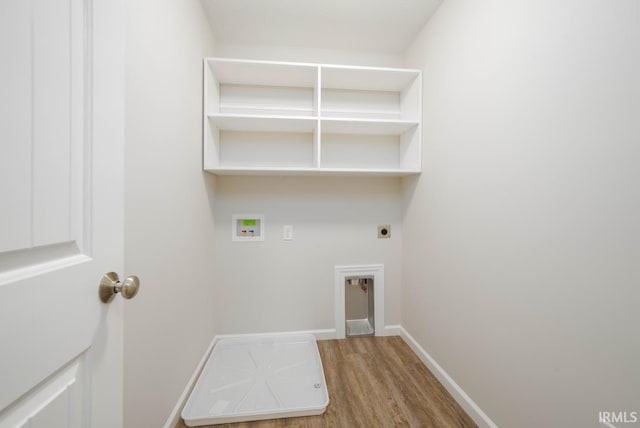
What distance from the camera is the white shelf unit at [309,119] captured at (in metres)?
1.77

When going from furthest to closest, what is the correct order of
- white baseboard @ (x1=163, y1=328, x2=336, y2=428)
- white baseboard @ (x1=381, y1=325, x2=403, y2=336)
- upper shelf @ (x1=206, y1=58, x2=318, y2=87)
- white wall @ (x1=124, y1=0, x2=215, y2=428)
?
white baseboard @ (x1=381, y1=325, x2=403, y2=336)
upper shelf @ (x1=206, y1=58, x2=318, y2=87)
white baseboard @ (x1=163, y1=328, x2=336, y2=428)
white wall @ (x1=124, y1=0, x2=215, y2=428)

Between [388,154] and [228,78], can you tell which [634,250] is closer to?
[388,154]

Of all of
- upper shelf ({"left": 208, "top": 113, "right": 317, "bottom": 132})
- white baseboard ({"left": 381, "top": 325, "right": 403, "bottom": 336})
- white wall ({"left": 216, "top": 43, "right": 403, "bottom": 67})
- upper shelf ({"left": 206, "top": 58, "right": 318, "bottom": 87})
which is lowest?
white baseboard ({"left": 381, "top": 325, "right": 403, "bottom": 336})

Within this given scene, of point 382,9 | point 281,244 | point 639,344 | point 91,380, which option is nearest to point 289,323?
A: point 281,244

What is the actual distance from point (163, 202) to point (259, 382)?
4.20 feet

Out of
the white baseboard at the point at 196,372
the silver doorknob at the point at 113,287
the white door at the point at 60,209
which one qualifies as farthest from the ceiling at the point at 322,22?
the white baseboard at the point at 196,372

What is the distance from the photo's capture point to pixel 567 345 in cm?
91

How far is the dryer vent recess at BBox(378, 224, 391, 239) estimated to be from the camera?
221 centimetres

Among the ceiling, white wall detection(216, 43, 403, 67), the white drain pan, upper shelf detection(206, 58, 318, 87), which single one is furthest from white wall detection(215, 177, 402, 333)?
the ceiling

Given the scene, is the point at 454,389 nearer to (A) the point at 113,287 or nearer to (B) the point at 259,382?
(B) the point at 259,382

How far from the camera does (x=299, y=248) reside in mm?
2148

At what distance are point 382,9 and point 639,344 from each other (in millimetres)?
2054

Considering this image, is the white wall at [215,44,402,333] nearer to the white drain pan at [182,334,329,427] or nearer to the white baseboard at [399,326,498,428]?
the white drain pan at [182,334,329,427]

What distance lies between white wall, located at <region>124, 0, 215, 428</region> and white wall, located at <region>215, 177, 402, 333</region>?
394mm
